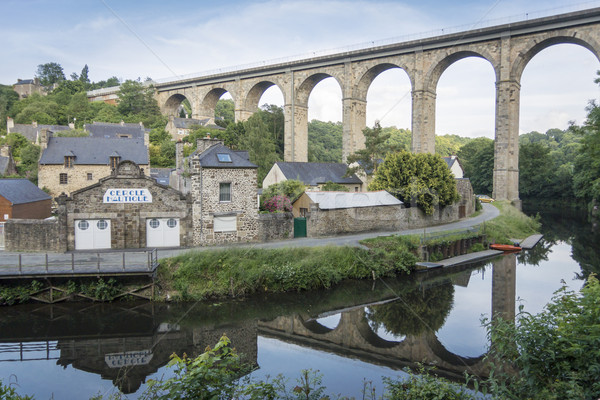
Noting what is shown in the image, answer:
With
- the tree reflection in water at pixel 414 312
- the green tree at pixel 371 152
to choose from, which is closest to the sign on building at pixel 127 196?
the tree reflection in water at pixel 414 312

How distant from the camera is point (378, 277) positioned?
53.6ft

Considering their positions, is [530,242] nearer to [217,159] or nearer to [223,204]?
[223,204]

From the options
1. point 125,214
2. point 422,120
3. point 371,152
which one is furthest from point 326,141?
point 125,214

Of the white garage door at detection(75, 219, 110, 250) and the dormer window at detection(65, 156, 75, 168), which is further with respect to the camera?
the dormer window at detection(65, 156, 75, 168)

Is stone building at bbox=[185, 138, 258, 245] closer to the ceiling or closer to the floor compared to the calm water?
closer to the ceiling

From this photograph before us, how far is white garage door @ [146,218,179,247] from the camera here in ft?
53.9

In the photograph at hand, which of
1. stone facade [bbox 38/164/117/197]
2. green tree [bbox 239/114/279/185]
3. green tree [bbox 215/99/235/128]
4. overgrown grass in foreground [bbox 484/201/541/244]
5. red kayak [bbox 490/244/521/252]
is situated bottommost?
red kayak [bbox 490/244/521/252]

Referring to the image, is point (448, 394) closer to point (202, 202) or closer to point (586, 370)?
point (586, 370)

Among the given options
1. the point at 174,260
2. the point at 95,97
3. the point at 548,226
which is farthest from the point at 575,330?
the point at 95,97

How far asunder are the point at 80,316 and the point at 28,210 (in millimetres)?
10471

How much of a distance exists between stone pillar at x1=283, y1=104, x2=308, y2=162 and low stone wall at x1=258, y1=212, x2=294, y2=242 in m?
22.2

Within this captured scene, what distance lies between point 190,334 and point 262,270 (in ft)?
12.0

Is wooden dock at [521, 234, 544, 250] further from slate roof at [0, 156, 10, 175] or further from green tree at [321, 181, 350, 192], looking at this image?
slate roof at [0, 156, 10, 175]

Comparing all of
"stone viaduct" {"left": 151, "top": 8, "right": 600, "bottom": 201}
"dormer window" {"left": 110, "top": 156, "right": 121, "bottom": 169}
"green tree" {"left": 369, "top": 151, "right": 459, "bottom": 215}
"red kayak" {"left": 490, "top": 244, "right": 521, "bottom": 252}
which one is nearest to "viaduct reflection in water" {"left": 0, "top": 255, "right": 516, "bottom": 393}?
"red kayak" {"left": 490, "top": 244, "right": 521, "bottom": 252}
